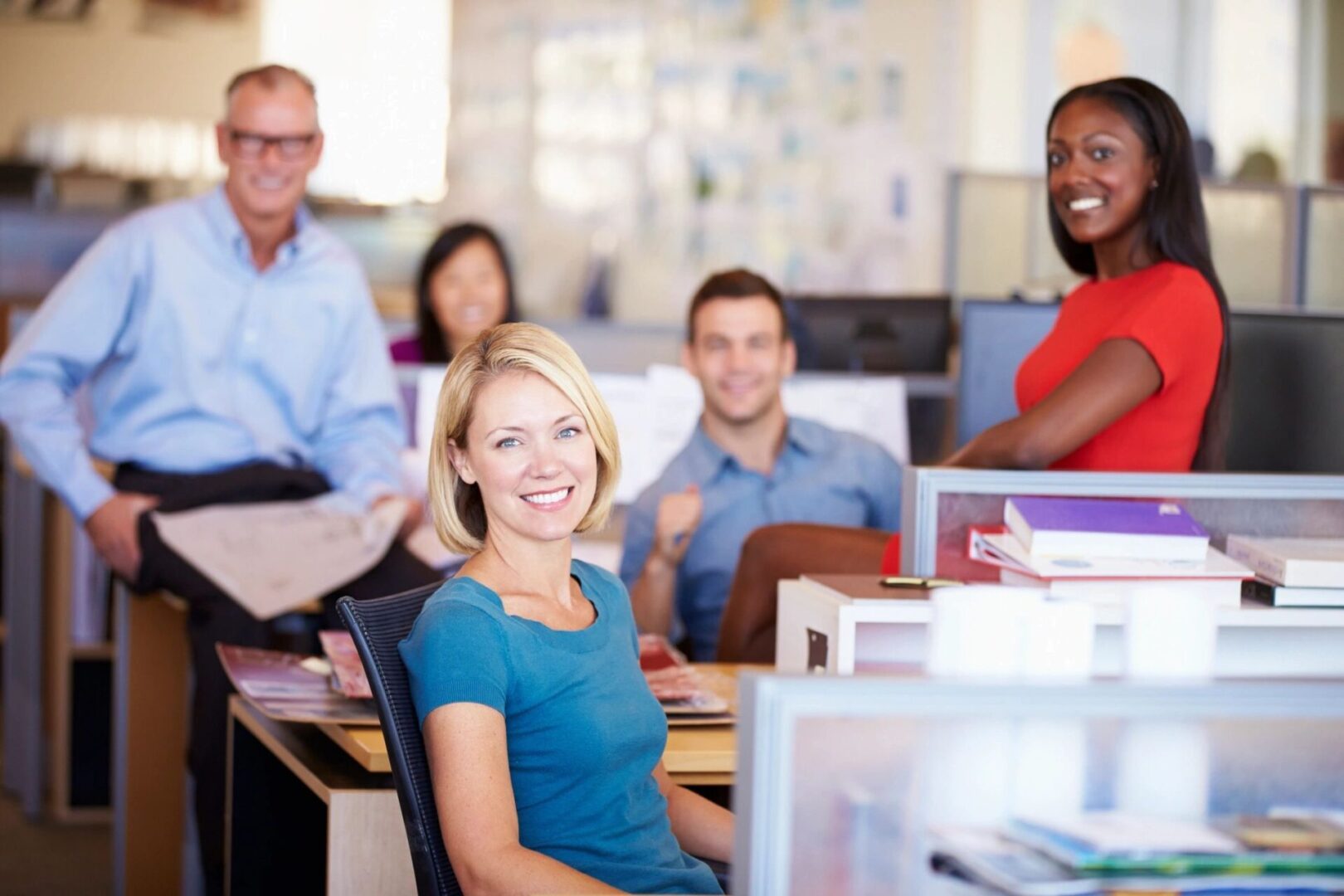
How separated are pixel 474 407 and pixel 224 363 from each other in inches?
62.1

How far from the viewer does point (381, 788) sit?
1.78 meters

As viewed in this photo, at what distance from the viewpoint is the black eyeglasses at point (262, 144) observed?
302 centimetres

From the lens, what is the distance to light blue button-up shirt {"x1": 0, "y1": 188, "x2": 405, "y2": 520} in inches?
116

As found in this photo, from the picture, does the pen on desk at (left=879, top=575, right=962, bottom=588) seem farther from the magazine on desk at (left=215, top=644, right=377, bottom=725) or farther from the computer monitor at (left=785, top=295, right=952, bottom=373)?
the computer monitor at (left=785, top=295, right=952, bottom=373)

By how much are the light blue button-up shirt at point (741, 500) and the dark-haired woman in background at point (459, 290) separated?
1183 mm

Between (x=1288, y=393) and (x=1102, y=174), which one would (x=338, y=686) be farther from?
(x=1288, y=393)

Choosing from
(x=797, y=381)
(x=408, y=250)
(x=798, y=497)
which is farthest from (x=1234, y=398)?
(x=408, y=250)

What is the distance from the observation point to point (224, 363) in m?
3.05

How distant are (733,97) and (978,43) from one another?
42.8 inches

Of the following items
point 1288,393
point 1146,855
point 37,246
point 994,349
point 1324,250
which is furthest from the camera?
point 37,246

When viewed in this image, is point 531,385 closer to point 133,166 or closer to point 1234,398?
point 1234,398

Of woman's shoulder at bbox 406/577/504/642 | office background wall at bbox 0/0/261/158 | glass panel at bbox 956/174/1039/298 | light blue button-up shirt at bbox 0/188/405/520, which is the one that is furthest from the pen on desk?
office background wall at bbox 0/0/261/158

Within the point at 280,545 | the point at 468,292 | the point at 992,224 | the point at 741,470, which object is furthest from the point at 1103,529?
the point at 992,224

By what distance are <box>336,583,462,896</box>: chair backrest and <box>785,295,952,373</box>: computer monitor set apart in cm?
248
